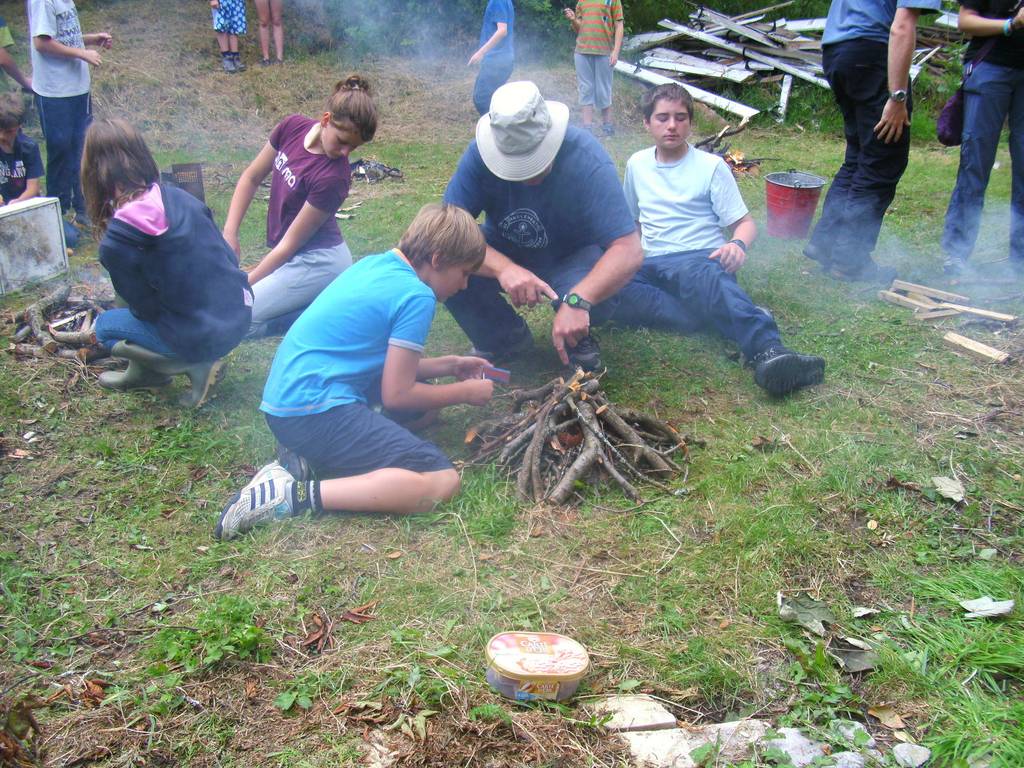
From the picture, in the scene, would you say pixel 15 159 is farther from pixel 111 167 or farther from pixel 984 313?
pixel 984 313

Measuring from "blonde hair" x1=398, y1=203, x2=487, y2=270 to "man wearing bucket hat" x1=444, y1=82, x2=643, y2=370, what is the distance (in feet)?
1.89

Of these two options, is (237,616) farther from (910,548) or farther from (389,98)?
(389,98)

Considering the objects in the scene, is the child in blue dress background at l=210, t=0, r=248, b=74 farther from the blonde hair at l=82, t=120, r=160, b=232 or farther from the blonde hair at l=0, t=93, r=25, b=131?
the blonde hair at l=82, t=120, r=160, b=232

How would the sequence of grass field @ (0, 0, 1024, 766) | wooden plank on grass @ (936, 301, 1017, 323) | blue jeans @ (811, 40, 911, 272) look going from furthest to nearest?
1. blue jeans @ (811, 40, 911, 272)
2. wooden plank on grass @ (936, 301, 1017, 323)
3. grass field @ (0, 0, 1024, 766)

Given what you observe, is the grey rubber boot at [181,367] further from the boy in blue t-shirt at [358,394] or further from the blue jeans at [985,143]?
the blue jeans at [985,143]

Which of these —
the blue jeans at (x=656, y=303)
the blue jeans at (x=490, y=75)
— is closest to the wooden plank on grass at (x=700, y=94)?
the blue jeans at (x=490, y=75)

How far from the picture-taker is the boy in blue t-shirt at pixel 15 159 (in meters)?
5.58

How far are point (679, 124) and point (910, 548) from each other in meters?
2.77

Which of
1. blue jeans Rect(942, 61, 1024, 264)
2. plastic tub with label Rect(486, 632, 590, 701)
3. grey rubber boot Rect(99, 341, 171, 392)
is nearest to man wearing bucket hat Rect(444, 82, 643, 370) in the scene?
grey rubber boot Rect(99, 341, 171, 392)

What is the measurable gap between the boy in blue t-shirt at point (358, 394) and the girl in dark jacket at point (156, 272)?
0.79 m

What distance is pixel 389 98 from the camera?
35.8 ft

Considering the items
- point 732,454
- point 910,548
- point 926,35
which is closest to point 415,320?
point 732,454

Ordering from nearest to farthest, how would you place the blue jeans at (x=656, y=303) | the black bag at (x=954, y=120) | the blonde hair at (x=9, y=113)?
the blue jeans at (x=656, y=303), the black bag at (x=954, y=120), the blonde hair at (x=9, y=113)

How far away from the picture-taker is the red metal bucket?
231 inches
